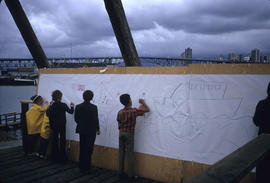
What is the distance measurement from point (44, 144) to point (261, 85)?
413 cm

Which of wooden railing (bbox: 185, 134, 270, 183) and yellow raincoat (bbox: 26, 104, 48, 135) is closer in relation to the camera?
wooden railing (bbox: 185, 134, 270, 183)

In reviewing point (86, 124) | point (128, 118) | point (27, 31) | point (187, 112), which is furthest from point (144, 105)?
point (27, 31)

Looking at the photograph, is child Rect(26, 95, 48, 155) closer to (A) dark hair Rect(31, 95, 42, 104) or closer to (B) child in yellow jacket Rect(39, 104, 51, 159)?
(A) dark hair Rect(31, 95, 42, 104)

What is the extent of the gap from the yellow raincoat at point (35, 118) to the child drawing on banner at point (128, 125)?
7.03 ft

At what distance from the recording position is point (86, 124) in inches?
149

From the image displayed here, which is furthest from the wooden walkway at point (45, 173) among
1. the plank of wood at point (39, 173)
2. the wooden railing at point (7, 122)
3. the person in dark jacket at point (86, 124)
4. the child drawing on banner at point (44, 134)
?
the wooden railing at point (7, 122)

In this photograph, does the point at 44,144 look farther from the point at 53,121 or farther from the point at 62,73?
the point at 62,73

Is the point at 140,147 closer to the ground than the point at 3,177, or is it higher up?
higher up

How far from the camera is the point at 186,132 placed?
10.9 feet

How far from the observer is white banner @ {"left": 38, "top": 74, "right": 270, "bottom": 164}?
9.68ft

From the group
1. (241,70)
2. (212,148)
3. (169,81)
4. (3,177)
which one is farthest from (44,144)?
(241,70)

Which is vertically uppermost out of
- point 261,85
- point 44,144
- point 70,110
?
point 261,85

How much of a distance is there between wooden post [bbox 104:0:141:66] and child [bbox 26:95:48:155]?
2.18 meters

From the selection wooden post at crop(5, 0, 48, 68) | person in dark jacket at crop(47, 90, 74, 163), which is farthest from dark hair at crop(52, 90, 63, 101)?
wooden post at crop(5, 0, 48, 68)
